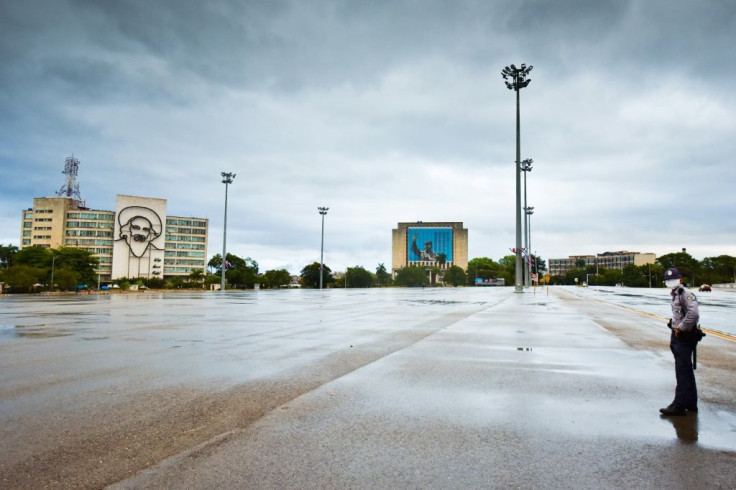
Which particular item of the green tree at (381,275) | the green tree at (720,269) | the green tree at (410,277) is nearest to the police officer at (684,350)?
the green tree at (410,277)

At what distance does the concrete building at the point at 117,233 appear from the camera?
146 metres

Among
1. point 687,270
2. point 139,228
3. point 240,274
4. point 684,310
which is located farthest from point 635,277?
point 684,310

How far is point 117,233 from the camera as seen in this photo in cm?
14488

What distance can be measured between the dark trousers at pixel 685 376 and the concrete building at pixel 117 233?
6215 inches

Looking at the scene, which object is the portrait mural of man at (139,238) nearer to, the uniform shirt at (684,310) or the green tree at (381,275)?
the green tree at (381,275)

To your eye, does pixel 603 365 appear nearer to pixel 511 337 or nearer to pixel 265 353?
pixel 511 337

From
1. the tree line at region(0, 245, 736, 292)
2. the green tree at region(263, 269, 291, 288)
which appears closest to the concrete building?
the tree line at region(0, 245, 736, 292)

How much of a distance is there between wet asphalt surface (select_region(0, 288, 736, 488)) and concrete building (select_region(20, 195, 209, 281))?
149671 millimetres

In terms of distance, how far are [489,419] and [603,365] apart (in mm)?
4332

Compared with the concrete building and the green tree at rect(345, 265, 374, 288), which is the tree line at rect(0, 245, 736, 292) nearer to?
the green tree at rect(345, 265, 374, 288)

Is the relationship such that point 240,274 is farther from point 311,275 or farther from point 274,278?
point 311,275

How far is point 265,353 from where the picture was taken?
9.57 m

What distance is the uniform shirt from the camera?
5.48 meters

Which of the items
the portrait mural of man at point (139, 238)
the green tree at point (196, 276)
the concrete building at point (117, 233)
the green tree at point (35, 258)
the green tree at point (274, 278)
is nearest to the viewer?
the green tree at point (35, 258)
